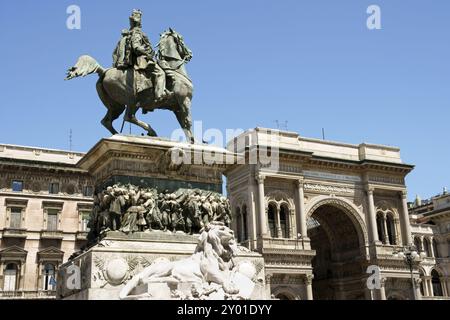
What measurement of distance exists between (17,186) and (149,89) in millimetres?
35715

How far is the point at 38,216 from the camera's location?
44.9 metres

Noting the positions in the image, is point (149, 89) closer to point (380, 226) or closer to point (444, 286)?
point (380, 226)

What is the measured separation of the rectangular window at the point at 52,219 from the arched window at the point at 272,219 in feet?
53.5

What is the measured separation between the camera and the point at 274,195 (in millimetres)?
44531

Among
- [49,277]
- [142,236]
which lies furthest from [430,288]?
[142,236]

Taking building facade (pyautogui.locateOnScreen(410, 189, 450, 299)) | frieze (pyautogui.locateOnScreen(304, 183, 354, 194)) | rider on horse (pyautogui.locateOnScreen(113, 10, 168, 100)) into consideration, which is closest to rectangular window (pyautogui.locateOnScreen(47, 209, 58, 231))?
frieze (pyautogui.locateOnScreen(304, 183, 354, 194))

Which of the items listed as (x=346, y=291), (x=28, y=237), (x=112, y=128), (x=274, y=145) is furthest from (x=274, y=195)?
(x=112, y=128)

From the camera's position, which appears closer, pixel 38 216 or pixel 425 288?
pixel 38 216

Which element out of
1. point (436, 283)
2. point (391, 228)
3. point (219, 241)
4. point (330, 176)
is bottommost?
point (219, 241)

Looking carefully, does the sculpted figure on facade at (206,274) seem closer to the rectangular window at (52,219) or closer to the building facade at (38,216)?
the building facade at (38,216)

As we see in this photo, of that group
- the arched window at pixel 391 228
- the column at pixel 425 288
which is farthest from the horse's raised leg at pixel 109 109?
the column at pixel 425 288
